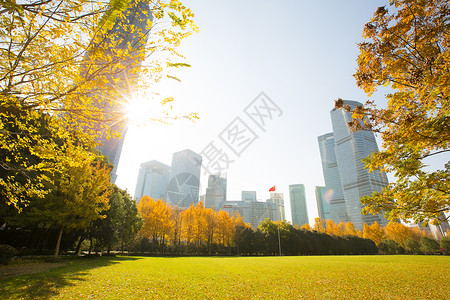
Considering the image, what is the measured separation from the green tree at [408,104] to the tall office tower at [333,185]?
169 meters

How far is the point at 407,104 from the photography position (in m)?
4.28

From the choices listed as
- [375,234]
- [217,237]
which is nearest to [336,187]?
[375,234]

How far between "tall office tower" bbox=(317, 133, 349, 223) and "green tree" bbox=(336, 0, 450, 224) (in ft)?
555

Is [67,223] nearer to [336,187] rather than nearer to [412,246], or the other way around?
[412,246]

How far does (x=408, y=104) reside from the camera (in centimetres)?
427

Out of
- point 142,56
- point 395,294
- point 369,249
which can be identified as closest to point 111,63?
point 142,56

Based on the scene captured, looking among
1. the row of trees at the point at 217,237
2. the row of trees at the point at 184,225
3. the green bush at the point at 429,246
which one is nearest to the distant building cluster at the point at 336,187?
the row of trees at the point at 217,237

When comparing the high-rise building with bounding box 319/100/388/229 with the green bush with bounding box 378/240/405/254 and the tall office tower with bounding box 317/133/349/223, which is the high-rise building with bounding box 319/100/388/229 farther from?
the green bush with bounding box 378/240/405/254

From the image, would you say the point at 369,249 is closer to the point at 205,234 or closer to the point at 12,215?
the point at 205,234

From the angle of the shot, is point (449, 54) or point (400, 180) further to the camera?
point (400, 180)

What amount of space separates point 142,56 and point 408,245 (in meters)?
70.0

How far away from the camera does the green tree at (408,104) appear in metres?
3.85

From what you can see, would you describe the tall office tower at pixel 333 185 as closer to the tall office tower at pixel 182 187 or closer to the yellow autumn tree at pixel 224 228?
the tall office tower at pixel 182 187

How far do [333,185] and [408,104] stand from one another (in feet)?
652
